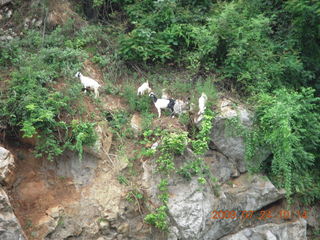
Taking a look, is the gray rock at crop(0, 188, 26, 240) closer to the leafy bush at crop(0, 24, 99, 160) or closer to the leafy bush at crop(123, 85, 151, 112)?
the leafy bush at crop(0, 24, 99, 160)

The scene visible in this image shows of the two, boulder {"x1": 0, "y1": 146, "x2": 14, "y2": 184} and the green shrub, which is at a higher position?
boulder {"x1": 0, "y1": 146, "x2": 14, "y2": 184}

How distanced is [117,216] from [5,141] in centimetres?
265

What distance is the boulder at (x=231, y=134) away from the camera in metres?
8.12

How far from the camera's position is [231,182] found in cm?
816

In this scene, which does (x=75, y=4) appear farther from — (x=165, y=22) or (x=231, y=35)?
(x=231, y=35)

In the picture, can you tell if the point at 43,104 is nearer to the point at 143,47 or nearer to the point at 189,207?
the point at 143,47

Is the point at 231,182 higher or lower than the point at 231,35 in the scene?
lower

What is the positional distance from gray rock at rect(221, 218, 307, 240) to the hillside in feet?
0.13

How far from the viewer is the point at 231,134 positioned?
8141mm

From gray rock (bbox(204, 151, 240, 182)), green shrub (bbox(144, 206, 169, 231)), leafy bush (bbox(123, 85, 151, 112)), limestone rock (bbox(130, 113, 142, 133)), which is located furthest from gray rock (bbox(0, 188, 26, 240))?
gray rock (bbox(204, 151, 240, 182))

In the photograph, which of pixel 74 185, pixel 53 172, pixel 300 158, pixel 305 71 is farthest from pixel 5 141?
pixel 305 71

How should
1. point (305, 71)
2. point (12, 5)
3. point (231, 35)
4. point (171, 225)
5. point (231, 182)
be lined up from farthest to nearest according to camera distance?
point (12, 5)
point (305, 71)
point (231, 35)
point (231, 182)
point (171, 225)

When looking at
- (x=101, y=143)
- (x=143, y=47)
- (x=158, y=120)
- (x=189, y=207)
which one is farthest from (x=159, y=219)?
(x=143, y=47)
